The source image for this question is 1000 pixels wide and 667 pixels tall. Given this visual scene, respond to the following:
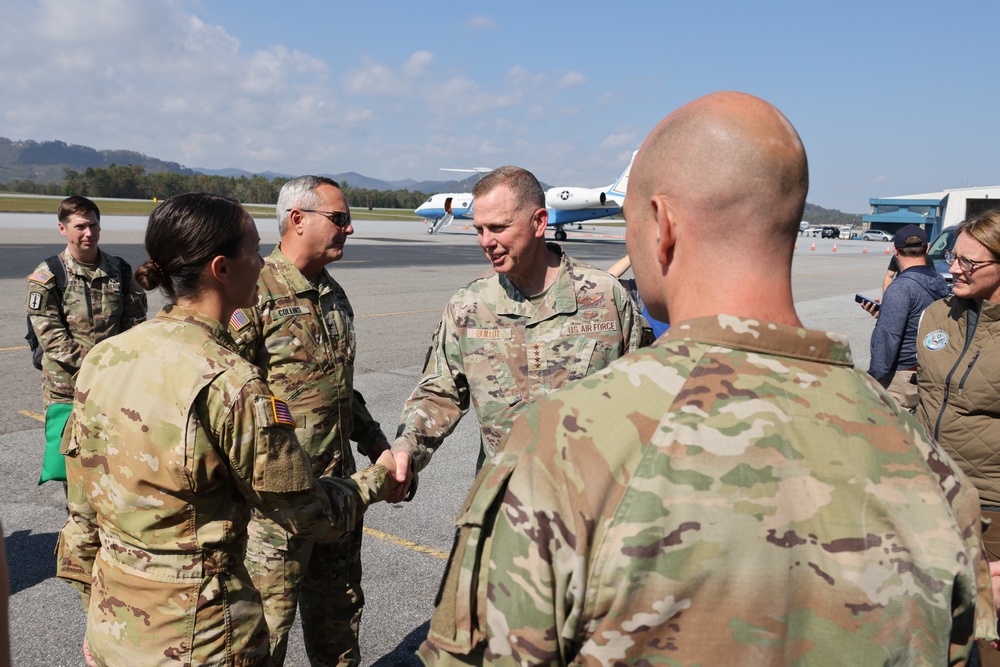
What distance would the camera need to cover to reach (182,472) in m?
1.94

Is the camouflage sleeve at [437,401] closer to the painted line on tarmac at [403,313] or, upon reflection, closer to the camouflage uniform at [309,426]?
the camouflage uniform at [309,426]

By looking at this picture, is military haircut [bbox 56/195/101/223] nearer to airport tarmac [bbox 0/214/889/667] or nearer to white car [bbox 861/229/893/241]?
airport tarmac [bbox 0/214/889/667]

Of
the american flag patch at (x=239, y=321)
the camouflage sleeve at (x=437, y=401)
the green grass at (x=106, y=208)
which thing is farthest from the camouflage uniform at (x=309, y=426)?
the green grass at (x=106, y=208)

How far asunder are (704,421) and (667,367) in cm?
11

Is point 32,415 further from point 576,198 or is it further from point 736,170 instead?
point 576,198

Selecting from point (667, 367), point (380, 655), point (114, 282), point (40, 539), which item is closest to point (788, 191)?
point (667, 367)

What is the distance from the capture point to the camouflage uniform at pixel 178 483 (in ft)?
6.37

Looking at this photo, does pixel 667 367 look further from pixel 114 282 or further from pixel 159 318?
pixel 114 282

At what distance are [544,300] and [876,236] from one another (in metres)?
79.3

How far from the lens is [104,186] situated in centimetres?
9494

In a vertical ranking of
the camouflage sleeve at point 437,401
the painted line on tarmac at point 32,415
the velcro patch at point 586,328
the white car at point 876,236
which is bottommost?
the painted line on tarmac at point 32,415

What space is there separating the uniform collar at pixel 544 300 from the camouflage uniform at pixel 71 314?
340 cm

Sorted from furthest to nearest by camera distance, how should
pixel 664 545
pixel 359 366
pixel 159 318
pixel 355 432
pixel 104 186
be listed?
pixel 104 186 < pixel 359 366 < pixel 355 432 < pixel 159 318 < pixel 664 545

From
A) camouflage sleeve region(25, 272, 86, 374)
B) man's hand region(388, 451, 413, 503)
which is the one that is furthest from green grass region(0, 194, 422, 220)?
man's hand region(388, 451, 413, 503)
